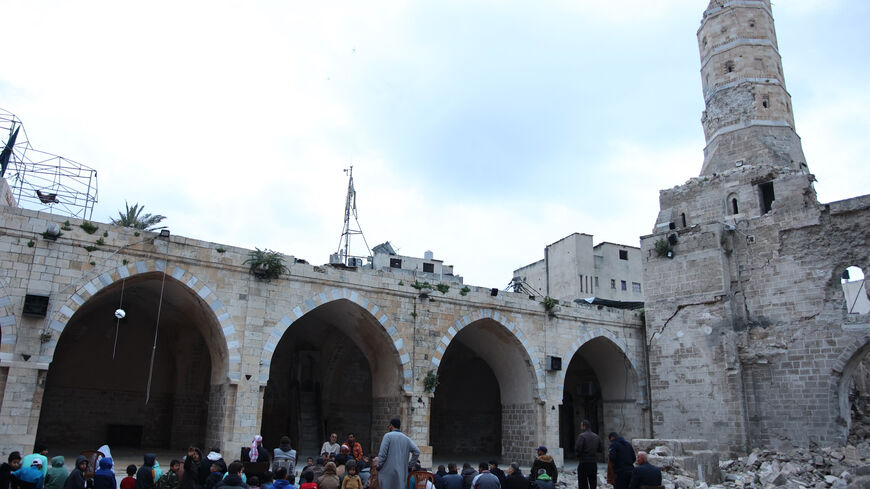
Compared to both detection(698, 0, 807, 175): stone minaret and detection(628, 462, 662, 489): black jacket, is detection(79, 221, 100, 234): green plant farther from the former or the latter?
detection(698, 0, 807, 175): stone minaret

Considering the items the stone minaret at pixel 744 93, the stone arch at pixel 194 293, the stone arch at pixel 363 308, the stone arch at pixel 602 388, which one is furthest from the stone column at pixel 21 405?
the stone minaret at pixel 744 93

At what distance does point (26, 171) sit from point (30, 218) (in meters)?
1.80

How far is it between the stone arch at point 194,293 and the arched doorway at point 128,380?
289cm

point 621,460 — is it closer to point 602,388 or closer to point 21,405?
point 21,405

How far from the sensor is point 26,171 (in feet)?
40.8

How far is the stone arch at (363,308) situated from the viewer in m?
13.3

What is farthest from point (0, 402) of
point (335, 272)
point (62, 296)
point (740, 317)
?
point (740, 317)

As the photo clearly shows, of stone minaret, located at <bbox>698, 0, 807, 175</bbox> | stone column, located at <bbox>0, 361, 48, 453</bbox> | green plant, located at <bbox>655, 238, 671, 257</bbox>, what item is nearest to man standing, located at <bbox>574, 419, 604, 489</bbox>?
stone column, located at <bbox>0, 361, 48, 453</bbox>

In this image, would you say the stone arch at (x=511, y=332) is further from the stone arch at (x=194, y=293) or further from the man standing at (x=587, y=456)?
the man standing at (x=587, y=456)

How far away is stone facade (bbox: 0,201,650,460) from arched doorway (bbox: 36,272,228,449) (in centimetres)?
4

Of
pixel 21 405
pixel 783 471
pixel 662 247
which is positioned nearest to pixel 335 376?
pixel 21 405

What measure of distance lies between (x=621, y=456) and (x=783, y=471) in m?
6.74

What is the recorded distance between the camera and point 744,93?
19.5 metres

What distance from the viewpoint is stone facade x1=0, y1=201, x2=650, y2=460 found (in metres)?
11.1
